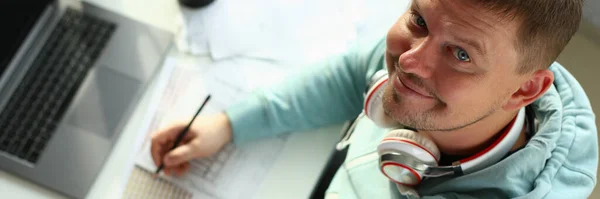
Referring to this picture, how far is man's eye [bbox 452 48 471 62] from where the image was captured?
68 cm

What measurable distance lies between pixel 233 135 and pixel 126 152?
18 cm

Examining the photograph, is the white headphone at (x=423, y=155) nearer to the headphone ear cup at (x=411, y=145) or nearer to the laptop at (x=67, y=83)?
the headphone ear cup at (x=411, y=145)

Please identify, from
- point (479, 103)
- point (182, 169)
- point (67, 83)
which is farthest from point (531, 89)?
point (67, 83)

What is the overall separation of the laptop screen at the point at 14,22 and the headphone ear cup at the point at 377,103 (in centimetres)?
58

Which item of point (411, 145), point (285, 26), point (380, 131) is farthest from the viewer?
point (285, 26)

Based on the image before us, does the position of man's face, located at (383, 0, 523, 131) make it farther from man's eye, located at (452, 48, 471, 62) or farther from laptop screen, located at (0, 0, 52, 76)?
laptop screen, located at (0, 0, 52, 76)

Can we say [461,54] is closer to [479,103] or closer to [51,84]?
[479,103]

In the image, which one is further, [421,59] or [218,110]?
[218,110]

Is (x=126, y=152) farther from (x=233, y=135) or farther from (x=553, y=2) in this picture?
(x=553, y=2)

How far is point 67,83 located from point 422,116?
63 cm

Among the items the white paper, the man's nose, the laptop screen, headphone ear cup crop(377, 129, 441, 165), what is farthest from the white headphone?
the laptop screen

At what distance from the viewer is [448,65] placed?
2.30 ft

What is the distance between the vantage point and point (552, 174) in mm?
773

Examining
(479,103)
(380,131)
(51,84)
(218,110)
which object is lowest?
(51,84)
